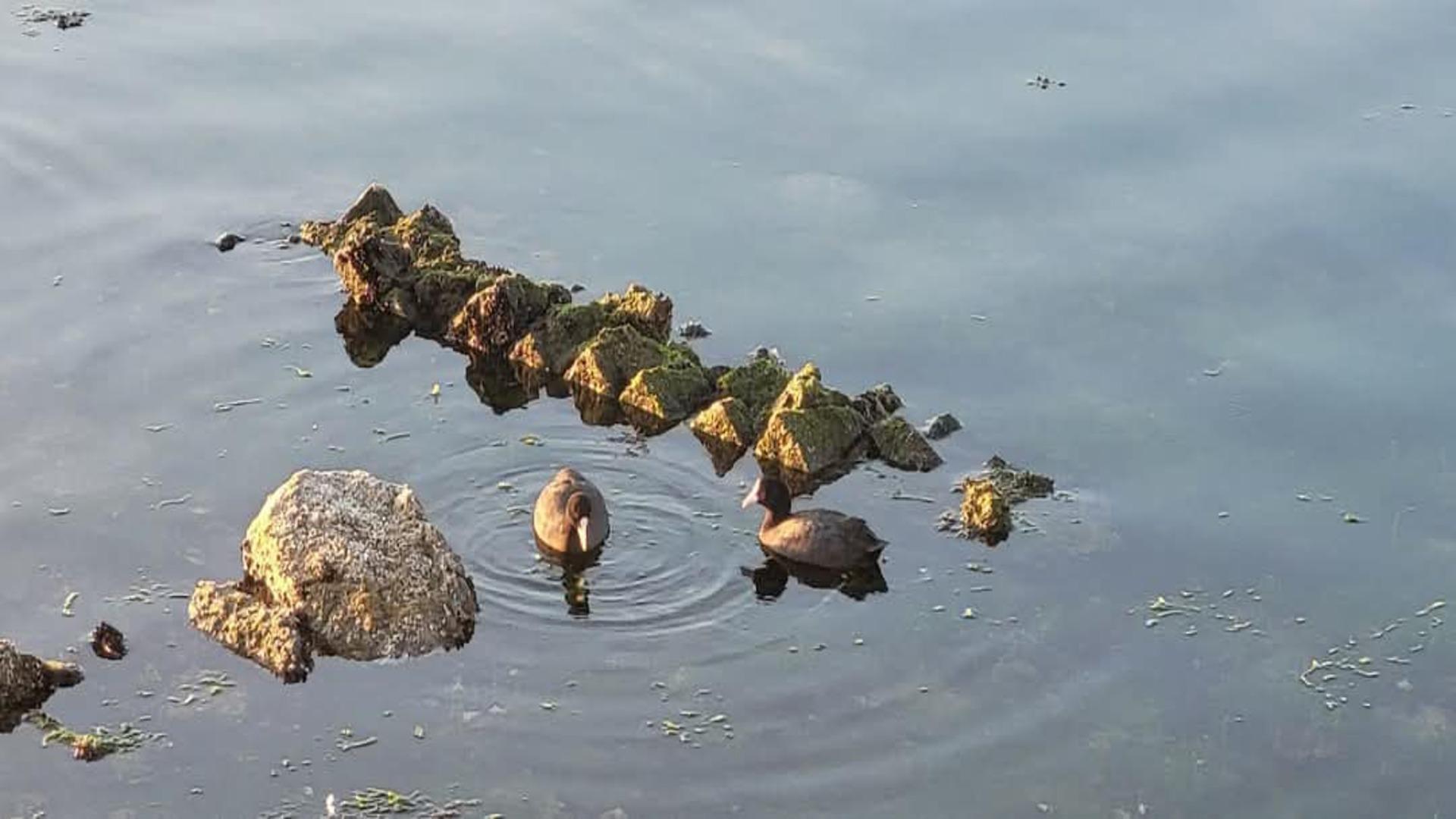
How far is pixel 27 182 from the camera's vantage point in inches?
949

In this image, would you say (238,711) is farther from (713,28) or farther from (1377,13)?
(1377,13)

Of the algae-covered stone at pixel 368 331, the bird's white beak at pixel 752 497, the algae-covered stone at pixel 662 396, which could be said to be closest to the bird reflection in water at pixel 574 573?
the bird's white beak at pixel 752 497

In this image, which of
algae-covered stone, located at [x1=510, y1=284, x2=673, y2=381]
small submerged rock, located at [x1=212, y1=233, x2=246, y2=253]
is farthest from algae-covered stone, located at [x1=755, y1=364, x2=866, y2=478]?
small submerged rock, located at [x1=212, y1=233, x2=246, y2=253]

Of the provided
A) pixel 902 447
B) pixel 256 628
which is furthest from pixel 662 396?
pixel 256 628

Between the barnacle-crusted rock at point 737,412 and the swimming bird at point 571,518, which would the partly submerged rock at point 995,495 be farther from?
Result: the swimming bird at point 571,518

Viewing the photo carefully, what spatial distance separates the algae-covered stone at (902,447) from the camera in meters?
19.2

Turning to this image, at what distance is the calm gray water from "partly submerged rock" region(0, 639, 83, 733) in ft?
0.78

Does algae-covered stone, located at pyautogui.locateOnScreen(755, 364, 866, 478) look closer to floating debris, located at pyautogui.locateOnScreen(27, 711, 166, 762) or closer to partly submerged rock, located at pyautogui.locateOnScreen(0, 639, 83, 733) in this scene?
floating debris, located at pyautogui.locateOnScreen(27, 711, 166, 762)

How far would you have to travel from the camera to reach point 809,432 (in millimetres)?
19172

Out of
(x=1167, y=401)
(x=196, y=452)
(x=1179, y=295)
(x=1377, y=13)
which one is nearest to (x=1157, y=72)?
(x=1377, y=13)

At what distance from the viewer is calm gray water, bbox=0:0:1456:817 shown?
611 inches

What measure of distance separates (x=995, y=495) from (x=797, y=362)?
10.2 feet

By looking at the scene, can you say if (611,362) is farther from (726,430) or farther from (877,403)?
(877,403)

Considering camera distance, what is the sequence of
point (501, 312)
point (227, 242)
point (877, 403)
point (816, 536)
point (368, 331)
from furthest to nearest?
point (227, 242) < point (368, 331) < point (501, 312) < point (877, 403) < point (816, 536)
